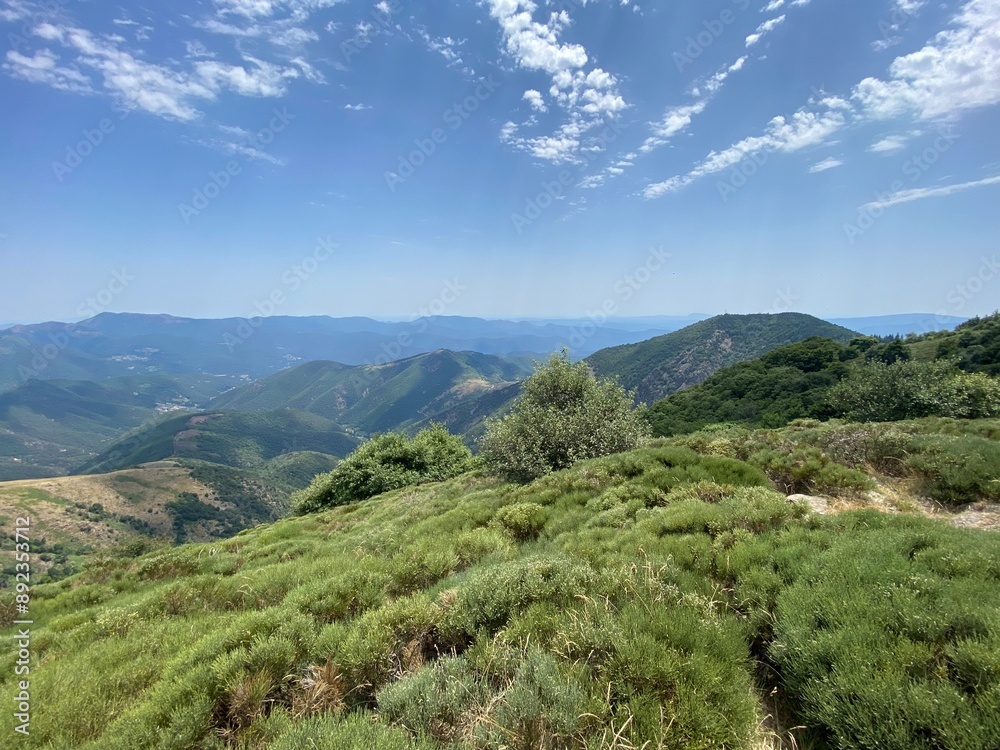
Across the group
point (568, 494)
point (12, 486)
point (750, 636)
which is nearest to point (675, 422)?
point (568, 494)

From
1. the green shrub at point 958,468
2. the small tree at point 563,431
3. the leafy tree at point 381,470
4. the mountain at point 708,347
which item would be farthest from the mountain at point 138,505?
the mountain at point 708,347

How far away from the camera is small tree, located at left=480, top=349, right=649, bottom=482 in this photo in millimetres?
17062

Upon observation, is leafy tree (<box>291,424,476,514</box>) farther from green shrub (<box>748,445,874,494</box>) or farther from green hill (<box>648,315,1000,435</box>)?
green hill (<box>648,315,1000,435</box>)

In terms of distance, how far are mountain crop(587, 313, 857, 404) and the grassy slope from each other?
5943 inches

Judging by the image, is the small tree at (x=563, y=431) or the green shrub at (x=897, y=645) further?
the small tree at (x=563, y=431)

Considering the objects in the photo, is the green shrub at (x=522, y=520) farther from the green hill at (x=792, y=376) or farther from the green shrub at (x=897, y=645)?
the green hill at (x=792, y=376)

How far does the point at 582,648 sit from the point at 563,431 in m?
14.0

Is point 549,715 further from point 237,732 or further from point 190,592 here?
point 190,592

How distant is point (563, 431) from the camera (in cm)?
1791

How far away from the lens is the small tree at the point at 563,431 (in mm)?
17062

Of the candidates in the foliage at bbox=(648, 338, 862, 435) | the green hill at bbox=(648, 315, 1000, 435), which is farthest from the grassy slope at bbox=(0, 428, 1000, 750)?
the foliage at bbox=(648, 338, 862, 435)

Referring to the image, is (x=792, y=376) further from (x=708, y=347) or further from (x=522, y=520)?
(x=708, y=347)

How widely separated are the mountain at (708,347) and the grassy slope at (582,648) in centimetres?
15095

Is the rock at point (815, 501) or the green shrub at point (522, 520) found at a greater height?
the rock at point (815, 501)
